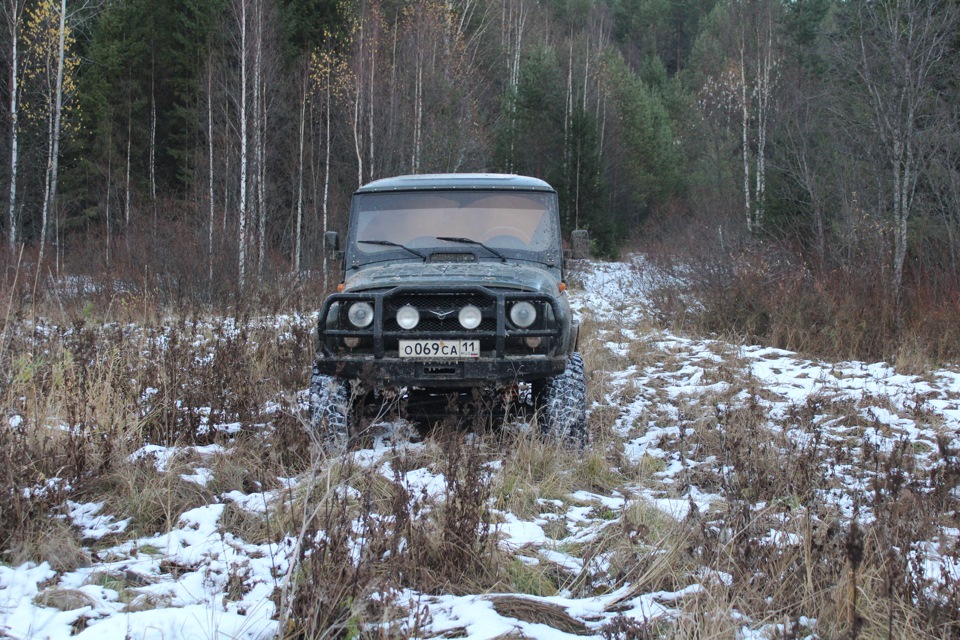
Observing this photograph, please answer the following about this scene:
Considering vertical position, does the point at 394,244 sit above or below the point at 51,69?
below

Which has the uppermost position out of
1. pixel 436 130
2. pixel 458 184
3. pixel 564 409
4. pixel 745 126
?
pixel 745 126

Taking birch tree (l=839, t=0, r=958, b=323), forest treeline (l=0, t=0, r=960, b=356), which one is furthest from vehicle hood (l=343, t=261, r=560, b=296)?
birch tree (l=839, t=0, r=958, b=323)

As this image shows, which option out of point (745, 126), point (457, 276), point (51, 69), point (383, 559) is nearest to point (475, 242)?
point (457, 276)

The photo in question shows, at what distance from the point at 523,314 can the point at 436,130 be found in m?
18.0

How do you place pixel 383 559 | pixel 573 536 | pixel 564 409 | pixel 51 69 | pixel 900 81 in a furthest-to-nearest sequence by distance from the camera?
pixel 51 69 → pixel 900 81 → pixel 564 409 → pixel 573 536 → pixel 383 559

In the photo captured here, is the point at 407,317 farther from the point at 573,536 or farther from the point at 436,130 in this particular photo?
the point at 436,130

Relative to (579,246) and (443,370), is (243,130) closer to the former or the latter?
(579,246)

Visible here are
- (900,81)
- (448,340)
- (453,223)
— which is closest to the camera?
(448,340)

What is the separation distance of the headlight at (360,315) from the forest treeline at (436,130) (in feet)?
22.5

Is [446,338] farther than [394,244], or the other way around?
[394,244]

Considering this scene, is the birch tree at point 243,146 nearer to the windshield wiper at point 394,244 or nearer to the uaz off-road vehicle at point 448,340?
the windshield wiper at point 394,244

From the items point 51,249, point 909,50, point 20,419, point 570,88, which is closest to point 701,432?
point 20,419

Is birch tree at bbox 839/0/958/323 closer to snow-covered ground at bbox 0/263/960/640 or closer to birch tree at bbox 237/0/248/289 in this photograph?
snow-covered ground at bbox 0/263/960/640

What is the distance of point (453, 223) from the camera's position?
5.32 metres
